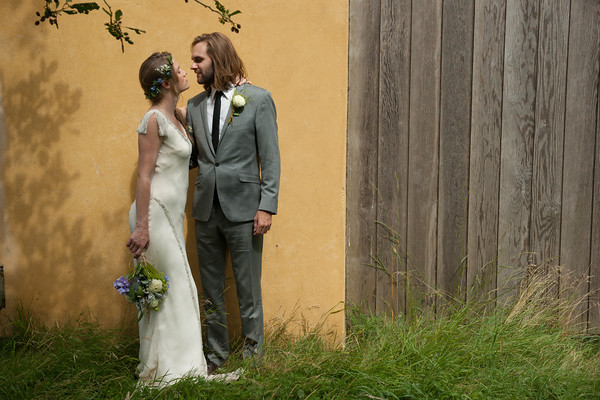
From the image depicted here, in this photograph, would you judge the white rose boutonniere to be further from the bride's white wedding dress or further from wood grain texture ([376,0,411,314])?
wood grain texture ([376,0,411,314])

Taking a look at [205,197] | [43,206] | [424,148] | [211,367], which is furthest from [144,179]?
[424,148]

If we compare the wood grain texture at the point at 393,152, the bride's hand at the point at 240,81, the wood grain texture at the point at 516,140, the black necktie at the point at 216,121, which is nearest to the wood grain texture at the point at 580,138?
the wood grain texture at the point at 516,140

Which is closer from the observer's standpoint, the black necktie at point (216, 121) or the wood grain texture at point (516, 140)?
the black necktie at point (216, 121)

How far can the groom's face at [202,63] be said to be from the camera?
10.6ft

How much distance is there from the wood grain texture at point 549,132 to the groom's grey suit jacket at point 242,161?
66.5 inches

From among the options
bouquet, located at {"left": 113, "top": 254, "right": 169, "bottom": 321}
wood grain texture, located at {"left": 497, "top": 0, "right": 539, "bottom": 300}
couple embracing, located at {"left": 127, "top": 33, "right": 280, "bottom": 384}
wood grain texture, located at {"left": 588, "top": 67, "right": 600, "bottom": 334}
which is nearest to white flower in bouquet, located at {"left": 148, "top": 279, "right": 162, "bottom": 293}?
bouquet, located at {"left": 113, "top": 254, "right": 169, "bottom": 321}

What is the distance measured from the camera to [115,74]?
355 centimetres

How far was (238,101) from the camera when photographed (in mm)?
3217

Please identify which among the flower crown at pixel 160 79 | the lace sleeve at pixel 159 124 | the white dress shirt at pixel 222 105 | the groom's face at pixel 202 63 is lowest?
the lace sleeve at pixel 159 124

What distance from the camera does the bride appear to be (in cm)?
301

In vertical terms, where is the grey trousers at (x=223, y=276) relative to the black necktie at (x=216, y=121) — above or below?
below

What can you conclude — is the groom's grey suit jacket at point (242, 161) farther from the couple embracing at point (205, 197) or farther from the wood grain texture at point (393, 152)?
the wood grain texture at point (393, 152)

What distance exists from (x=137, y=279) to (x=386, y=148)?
1.68 meters

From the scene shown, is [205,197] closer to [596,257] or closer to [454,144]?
[454,144]
